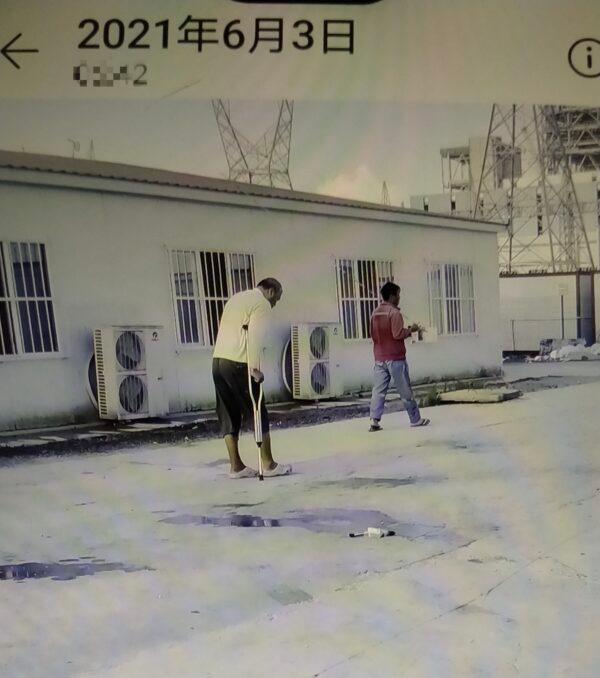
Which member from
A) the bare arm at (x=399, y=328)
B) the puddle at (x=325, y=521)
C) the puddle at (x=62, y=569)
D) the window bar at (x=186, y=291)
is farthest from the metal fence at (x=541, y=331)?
the puddle at (x=62, y=569)

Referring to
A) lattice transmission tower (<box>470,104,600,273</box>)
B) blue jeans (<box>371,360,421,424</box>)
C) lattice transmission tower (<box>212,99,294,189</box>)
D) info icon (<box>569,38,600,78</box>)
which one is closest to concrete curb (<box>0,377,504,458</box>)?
blue jeans (<box>371,360,421,424</box>)

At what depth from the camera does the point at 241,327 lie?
1.27 m

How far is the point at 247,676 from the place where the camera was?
92 cm

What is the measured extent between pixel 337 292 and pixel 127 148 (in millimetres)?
547

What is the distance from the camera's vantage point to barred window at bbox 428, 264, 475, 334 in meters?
1.42

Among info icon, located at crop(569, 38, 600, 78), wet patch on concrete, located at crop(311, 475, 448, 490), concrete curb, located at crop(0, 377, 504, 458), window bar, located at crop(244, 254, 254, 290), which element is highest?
info icon, located at crop(569, 38, 600, 78)

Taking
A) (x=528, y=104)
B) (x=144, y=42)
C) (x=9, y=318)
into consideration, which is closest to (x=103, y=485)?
(x=9, y=318)

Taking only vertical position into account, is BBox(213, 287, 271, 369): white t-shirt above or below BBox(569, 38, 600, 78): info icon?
below

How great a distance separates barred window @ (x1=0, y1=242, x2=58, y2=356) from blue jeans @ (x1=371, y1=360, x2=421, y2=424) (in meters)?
0.71

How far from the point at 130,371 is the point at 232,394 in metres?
0.21

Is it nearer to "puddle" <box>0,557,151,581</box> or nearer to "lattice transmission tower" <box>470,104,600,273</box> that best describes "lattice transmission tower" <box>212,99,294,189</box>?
"lattice transmission tower" <box>470,104,600,273</box>

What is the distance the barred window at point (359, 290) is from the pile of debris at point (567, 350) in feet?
1.43

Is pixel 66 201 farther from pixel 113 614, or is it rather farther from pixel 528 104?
pixel 528 104

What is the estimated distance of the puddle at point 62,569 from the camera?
1.07 m
